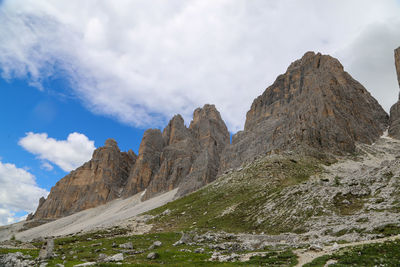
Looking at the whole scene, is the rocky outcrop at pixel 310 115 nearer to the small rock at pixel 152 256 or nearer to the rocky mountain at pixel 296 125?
the rocky mountain at pixel 296 125

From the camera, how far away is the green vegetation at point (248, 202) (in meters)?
50.0

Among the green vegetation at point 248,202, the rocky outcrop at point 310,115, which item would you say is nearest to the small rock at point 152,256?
the green vegetation at point 248,202

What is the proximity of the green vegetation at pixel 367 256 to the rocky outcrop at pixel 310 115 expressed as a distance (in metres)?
82.3

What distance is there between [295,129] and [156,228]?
71370 millimetres

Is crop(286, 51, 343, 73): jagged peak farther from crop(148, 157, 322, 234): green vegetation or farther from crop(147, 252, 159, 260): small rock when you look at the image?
crop(147, 252, 159, 260): small rock

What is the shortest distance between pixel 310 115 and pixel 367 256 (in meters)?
107

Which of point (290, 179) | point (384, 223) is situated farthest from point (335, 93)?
point (384, 223)

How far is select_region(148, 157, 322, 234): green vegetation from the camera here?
50031mm

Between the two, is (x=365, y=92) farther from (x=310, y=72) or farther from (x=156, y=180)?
(x=156, y=180)

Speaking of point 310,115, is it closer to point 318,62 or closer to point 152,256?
point 318,62

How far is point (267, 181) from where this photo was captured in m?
76.8

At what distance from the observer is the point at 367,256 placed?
19000mm

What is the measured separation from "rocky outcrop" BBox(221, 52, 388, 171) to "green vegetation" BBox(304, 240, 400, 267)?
8228 cm

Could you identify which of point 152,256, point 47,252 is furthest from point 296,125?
point 47,252
